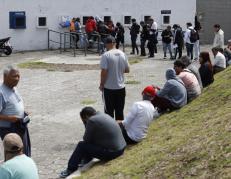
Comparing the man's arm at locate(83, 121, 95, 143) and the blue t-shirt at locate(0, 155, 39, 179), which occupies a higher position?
the blue t-shirt at locate(0, 155, 39, 179)

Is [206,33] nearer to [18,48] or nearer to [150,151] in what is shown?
[18,48]

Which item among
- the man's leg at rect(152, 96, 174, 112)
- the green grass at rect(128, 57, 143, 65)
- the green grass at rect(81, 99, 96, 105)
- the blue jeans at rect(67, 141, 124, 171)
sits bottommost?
the green grass at rect(81, 99, 96, 105)

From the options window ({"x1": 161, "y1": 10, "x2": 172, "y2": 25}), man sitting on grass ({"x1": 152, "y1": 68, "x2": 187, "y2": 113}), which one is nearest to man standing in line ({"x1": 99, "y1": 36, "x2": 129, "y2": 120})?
man sitting on grass ({"x1": 152, "y1": 68, "x2": 187, "y2": 113})

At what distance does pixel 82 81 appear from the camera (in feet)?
62.6

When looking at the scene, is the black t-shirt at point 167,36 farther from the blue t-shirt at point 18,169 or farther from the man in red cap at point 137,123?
the blue t-shirt at point 18,169

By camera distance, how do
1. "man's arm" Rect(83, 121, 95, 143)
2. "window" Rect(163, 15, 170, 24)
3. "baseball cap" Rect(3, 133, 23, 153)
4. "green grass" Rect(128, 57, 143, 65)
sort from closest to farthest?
"baseball cap" Rect(3, 133, 23, 153) → "man's arm" Rect(83, 121, 95, 143) → "green grass" Rect(128, 57, 143, 65) → "window" Rect(163, 15, 170, 24)

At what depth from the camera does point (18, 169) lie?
604cm

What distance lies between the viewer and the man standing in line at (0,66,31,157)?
789 cm

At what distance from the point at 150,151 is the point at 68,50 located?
20.4 meters

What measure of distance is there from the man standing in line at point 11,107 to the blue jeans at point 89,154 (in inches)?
40.2

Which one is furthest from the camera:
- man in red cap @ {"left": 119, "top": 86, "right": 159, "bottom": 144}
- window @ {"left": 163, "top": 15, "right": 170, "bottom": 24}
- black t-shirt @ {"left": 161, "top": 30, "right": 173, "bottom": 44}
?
window @ {"left": 163, "top": 15, "right": 170, "bottom": 24}

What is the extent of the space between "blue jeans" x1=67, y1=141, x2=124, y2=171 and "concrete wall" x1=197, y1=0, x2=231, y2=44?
25.9 m

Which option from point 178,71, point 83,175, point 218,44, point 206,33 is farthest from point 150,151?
point 206,33

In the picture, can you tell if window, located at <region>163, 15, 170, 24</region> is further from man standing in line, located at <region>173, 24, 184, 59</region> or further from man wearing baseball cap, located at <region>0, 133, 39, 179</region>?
man wearing baseball cap, located at <region>0, 133, 39, 179</region>
